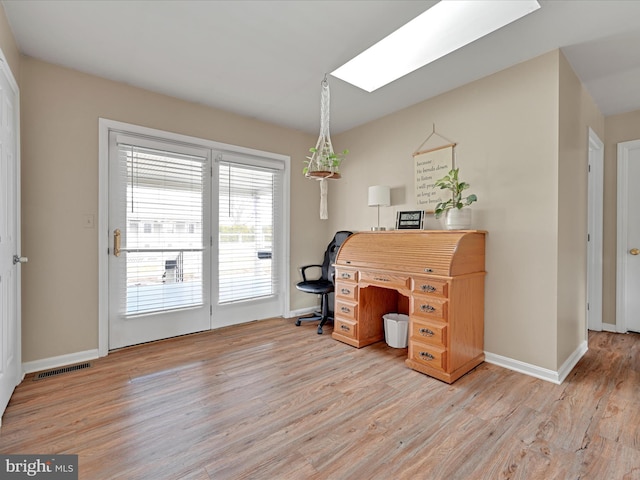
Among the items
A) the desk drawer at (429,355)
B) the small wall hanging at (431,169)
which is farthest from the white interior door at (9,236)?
the small wall hanging at (431,169)

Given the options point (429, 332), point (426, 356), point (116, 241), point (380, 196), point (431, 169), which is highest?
point (431, 169)

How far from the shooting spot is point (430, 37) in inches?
86.7

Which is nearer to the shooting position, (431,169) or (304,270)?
(431,169)

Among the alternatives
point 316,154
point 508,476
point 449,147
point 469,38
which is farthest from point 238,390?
point 469,38

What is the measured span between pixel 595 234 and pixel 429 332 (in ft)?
8.85

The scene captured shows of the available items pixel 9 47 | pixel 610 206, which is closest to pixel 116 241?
pixel 9 47

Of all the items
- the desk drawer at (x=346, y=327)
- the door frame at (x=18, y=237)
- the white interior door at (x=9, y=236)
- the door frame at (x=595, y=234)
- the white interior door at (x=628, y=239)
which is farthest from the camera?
the door frame at (x=595, y=234)

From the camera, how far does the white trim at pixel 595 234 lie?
11.3 ft

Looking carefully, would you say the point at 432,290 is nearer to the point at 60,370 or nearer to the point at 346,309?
the point at 346,309

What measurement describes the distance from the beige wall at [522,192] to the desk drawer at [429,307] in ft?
2.11

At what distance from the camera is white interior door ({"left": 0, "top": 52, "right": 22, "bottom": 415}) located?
6.08ft

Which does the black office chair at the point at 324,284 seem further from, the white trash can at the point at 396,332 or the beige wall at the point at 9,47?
the beige wall at the point at 9,47

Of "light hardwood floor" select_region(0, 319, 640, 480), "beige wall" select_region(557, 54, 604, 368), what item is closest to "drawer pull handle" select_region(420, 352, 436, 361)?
"light hardwood floor" select_region(0, 319, 640, 480)

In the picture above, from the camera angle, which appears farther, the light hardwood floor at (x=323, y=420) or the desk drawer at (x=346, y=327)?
the desk drawer at (x=346, y=327)
